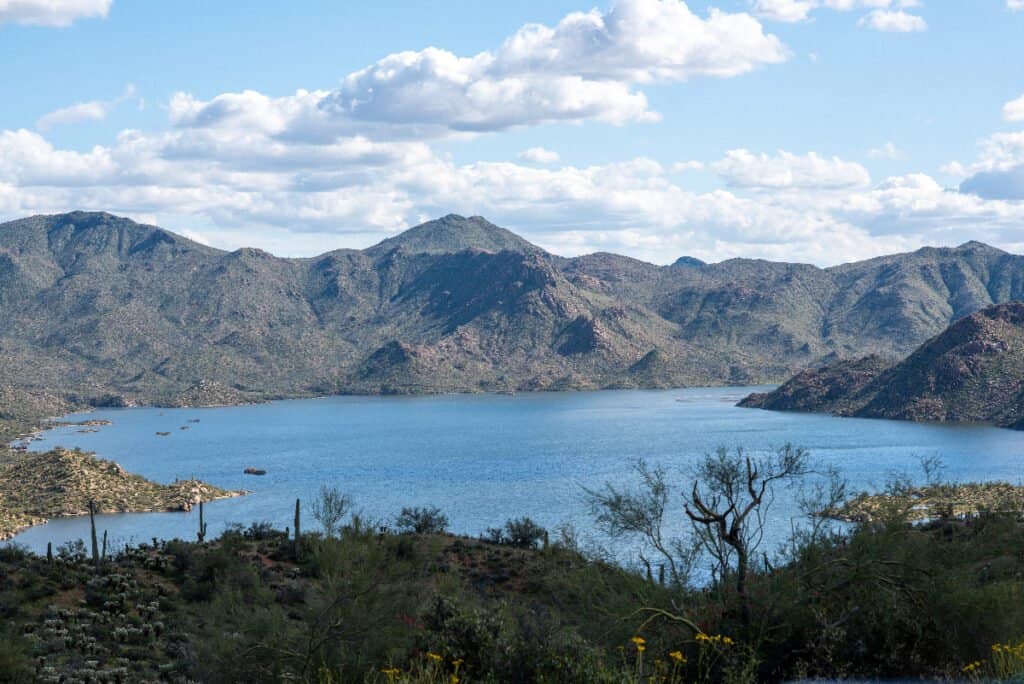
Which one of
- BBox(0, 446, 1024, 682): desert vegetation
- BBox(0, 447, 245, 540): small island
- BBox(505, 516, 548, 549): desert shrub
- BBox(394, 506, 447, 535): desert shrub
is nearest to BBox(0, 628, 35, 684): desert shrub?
BBox(0, 446, 1024, 682): desert vegetation

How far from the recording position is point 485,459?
145875 millimetres

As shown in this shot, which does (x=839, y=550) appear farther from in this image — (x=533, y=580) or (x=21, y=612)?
(x=533, y=580)

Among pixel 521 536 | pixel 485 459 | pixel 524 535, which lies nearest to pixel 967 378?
pixel 485 459

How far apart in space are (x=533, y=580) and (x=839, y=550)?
29.3m

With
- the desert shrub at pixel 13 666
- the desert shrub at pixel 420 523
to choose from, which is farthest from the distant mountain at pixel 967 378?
the desert shrub at pixel 13 666

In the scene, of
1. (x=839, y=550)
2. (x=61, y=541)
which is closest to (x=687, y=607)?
(x=839, y=550)

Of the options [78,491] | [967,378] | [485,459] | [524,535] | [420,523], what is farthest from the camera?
[967,378]

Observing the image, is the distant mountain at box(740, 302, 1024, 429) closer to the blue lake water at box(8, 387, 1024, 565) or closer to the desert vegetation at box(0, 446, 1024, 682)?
the blue lake water at box(8, 387, 1024, 565)

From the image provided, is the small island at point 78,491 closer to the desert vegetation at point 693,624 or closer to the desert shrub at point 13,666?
the desert shrub at point 13,666

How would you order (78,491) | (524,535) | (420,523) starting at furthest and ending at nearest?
(78,491) → (420,523) → (524,535)

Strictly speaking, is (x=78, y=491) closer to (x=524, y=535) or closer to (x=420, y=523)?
(x=420, y=523)

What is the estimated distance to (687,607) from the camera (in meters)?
16.1

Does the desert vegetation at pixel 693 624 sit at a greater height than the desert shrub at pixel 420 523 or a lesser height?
greater

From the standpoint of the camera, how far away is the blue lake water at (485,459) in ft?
315
